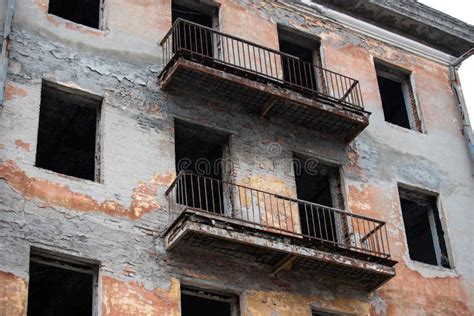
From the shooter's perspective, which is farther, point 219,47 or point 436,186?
point 436,186

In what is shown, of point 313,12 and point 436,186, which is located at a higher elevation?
point 313,12

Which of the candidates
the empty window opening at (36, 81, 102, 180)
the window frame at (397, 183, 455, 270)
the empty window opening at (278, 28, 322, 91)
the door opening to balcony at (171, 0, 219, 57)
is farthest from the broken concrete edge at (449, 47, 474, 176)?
the empty window opening at (36, 81, 102, 180)

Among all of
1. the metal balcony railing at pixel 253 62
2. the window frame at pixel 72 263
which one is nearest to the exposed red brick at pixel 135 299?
the window frame at pixel 72 263

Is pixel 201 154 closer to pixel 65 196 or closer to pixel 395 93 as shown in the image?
pixel 65 196

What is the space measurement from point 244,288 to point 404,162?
20.6ft

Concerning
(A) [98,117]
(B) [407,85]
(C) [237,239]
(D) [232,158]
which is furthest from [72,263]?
(B) [407,85]

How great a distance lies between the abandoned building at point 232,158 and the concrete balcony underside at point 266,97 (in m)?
0.05

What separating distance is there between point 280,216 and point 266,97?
2.62 m

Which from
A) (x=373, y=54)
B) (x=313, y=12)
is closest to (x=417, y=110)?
(x=373, y=54)

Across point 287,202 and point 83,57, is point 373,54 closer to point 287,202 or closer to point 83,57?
point 287,202

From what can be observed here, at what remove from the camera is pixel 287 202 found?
61.9 ft

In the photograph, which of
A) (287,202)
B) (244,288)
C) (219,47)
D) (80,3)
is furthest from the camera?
(80,3)

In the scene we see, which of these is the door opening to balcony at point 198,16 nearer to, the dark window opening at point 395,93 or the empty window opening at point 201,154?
the empty window opening at point 201,154

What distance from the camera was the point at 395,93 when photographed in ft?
80.6
